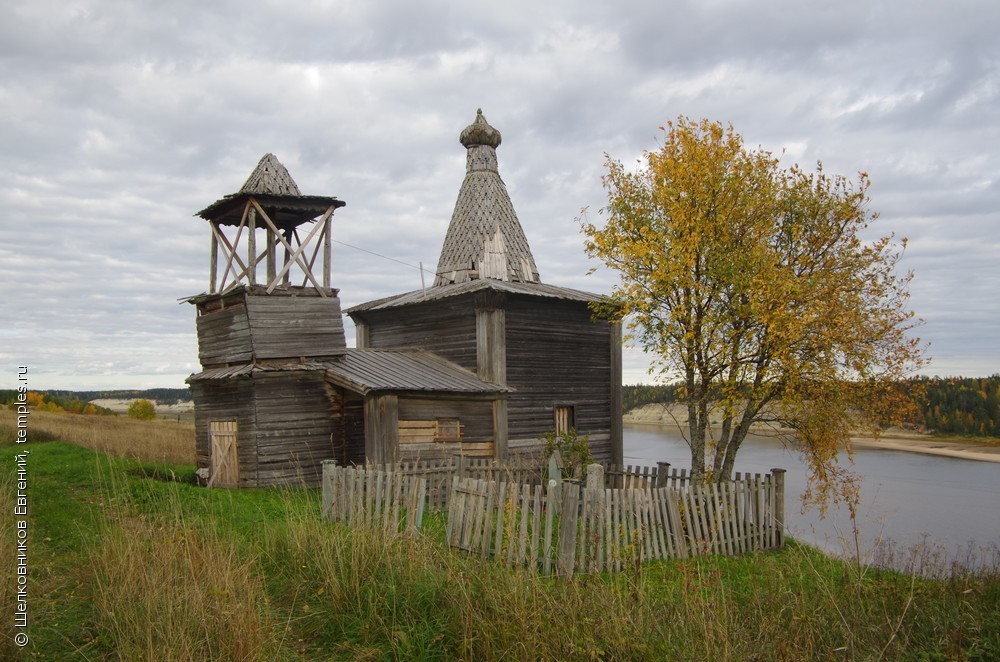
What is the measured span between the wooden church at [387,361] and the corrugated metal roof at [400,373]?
0.06 metres

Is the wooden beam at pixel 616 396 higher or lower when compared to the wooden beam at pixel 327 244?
lower

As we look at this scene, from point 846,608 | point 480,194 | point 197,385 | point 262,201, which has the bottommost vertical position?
point 846,608

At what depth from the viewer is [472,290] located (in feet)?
60.1

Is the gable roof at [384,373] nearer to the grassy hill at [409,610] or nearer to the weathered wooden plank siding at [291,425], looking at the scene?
the weathered wooden plank siding at [291,425]

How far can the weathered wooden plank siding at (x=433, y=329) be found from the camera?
19.3 metres

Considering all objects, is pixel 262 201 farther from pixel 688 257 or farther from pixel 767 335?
pixel 767 335

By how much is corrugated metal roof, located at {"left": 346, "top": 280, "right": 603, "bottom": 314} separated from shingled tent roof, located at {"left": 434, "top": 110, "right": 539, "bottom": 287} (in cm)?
69

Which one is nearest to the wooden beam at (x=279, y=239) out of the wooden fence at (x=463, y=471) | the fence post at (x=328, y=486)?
the wooden fence at (x=463, y=471)

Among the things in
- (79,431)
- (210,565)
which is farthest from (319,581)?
(79,431)

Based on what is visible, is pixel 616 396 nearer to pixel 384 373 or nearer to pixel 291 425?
pixel 384 373

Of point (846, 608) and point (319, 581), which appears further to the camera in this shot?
point (319, 581)

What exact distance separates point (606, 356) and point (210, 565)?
54.2 feet

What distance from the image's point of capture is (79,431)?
79.2ft

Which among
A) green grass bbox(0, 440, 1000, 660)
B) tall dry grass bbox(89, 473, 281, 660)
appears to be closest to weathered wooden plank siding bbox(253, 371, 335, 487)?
green grass bbox(0, 440, 1000, 660)
